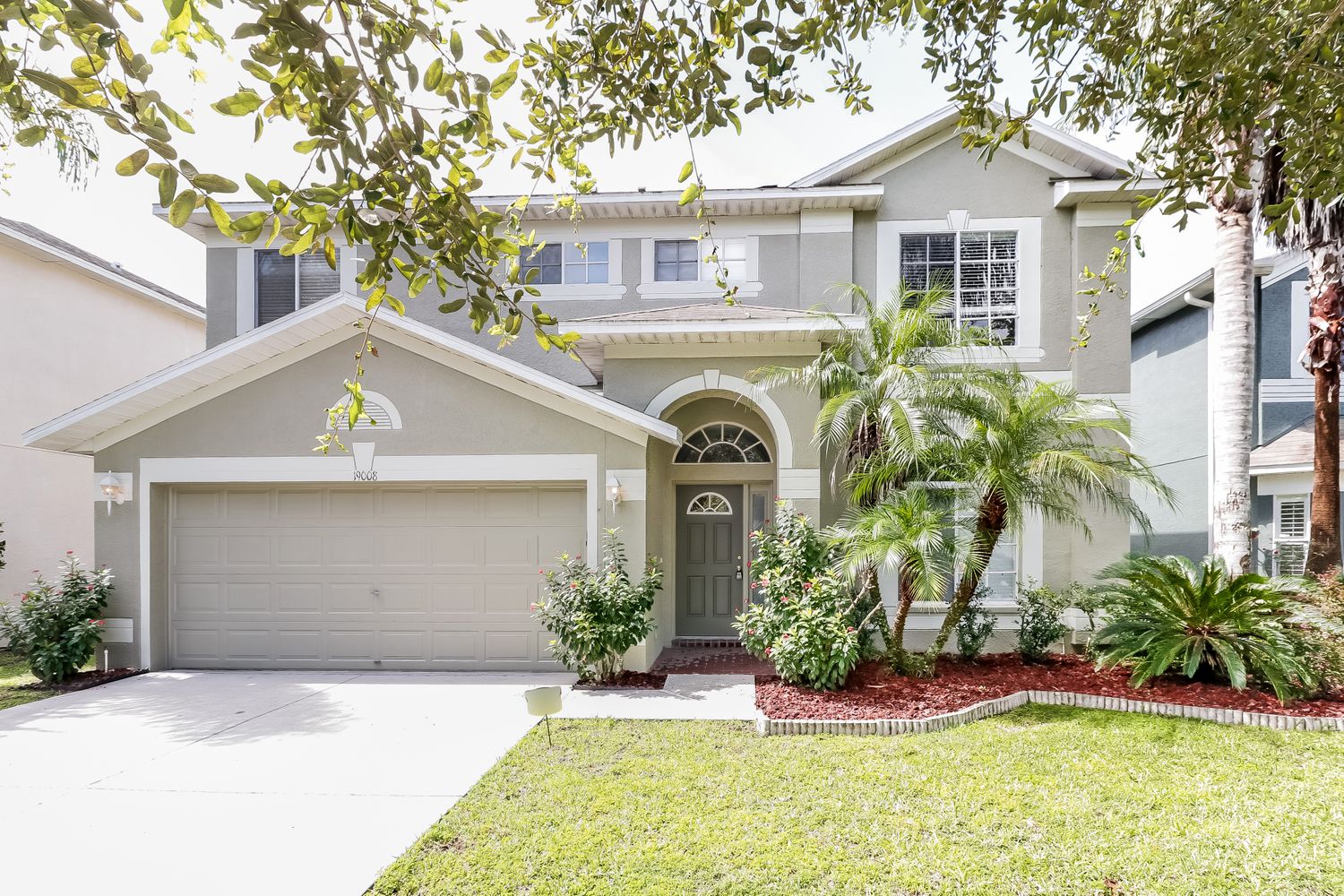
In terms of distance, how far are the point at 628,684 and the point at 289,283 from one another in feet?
28.0

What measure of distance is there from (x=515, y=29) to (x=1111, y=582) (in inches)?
383

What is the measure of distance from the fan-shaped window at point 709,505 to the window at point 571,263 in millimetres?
3805

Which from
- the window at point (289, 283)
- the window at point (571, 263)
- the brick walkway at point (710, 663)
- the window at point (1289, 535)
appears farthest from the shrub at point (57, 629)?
the window at point (1289, 535)

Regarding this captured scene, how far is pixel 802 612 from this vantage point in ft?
26.3

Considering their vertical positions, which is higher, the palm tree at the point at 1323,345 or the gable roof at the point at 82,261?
the gable roof at the point at 82,261

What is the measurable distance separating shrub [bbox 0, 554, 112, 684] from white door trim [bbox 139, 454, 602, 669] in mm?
552

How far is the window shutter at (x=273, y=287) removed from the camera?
39.5 feet

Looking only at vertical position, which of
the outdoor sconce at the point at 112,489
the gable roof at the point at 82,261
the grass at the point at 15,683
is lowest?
the grass at the point at 15,683

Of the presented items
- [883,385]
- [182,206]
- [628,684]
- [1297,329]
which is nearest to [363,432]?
[628,684]

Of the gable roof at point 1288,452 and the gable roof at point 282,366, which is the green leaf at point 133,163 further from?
the gable roof at point 1288,452

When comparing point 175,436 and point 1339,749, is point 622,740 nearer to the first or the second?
point 1339,749

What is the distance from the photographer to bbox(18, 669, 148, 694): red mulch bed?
8828 millimetres

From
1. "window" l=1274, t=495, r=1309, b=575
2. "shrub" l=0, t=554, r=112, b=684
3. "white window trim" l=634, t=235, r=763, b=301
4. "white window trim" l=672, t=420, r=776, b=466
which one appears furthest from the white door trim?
"window" l=1274, t=495, r=1309, b=575

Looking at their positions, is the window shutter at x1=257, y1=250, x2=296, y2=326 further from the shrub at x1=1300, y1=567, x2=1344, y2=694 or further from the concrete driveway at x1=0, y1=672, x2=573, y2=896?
the shrub at x1=1300, y1=567, x2=1344, y2=694
